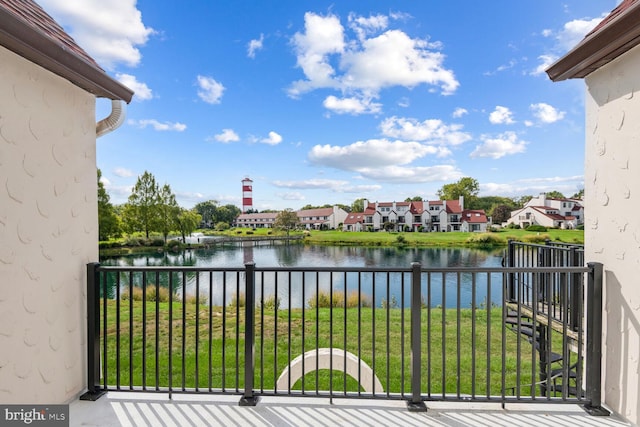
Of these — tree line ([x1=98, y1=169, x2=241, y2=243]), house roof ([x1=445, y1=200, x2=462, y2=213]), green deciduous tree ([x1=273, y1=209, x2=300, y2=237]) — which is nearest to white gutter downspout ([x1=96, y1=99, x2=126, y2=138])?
tree line ([x1=98, y1=169, x2=241, y2=243])

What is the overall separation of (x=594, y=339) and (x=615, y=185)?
3.28ft

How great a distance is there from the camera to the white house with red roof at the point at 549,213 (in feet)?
83.1

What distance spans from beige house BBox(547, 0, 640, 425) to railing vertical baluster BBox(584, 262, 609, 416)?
0.14ft

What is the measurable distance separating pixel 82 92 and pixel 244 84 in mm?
19993

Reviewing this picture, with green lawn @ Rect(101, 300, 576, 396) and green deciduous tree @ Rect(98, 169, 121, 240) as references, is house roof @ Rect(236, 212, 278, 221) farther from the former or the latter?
green lawn @ Rect(101, 300, 576, 396)

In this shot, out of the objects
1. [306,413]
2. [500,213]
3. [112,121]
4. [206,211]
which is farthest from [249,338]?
[206,211]

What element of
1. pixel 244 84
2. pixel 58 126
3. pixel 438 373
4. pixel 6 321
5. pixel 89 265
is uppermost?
pixel 244 84

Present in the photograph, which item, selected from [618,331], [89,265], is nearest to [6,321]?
[89,265]

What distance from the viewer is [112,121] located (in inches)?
105

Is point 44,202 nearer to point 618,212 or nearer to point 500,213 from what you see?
point 618,212

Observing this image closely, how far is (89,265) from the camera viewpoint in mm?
2371

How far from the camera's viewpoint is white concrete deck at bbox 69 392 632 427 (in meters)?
2.02

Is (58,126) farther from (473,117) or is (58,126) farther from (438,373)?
(473,117)

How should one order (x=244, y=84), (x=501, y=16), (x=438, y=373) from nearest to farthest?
(x=438, y=373)
(x=501, y=16)
(x=244, y=84)
